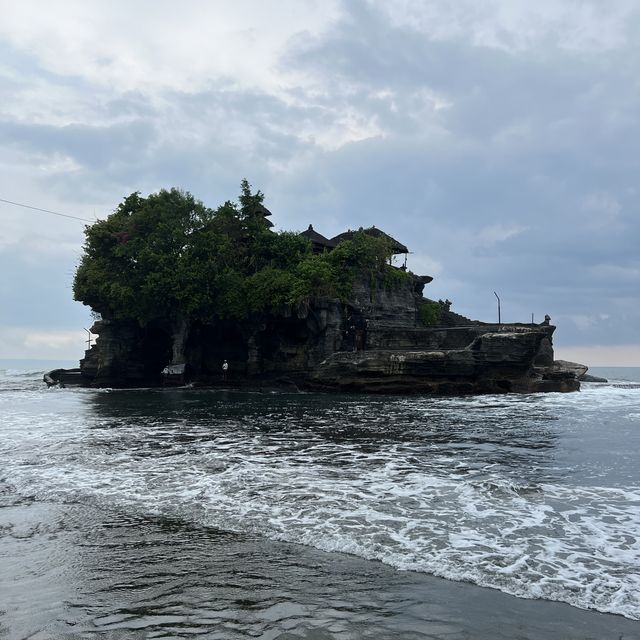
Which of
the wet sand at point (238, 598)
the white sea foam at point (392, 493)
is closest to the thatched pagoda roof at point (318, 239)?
the white sea foam at point (392, 493)

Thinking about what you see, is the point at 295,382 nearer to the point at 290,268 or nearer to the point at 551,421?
the point at 290,268

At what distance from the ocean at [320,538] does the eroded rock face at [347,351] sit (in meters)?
18.3

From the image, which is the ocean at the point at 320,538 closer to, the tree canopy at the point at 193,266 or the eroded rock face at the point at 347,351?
the eroded rock face at the point at 347,351

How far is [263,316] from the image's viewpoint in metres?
38.6

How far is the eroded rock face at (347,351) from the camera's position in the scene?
3166cm

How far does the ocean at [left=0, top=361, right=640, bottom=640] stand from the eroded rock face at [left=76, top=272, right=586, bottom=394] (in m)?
18.3

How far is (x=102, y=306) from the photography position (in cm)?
3847

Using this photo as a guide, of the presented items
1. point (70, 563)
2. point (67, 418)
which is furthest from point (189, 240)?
point (70, 563)

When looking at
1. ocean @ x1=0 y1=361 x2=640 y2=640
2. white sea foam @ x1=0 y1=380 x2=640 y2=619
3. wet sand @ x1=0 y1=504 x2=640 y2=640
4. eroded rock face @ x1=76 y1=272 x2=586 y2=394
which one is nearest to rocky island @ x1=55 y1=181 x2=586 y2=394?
eroded rock face @ x1=76 y1=272 x2=586 y2=394

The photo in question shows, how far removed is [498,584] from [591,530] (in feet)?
7.53

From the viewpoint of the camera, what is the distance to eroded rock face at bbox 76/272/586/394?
3166cm

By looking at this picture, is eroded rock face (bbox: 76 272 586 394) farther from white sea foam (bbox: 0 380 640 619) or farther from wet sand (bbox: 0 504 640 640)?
wet sand (bbox: 0 504 640 640)

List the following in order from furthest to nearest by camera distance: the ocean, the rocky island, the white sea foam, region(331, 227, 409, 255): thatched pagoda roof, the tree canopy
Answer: region(331, 227, 409, 255): thatched pagoda roof
the tree canopy
the rocky island
the white sea foam
the ocean

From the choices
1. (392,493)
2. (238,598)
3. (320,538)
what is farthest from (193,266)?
(238,598)
